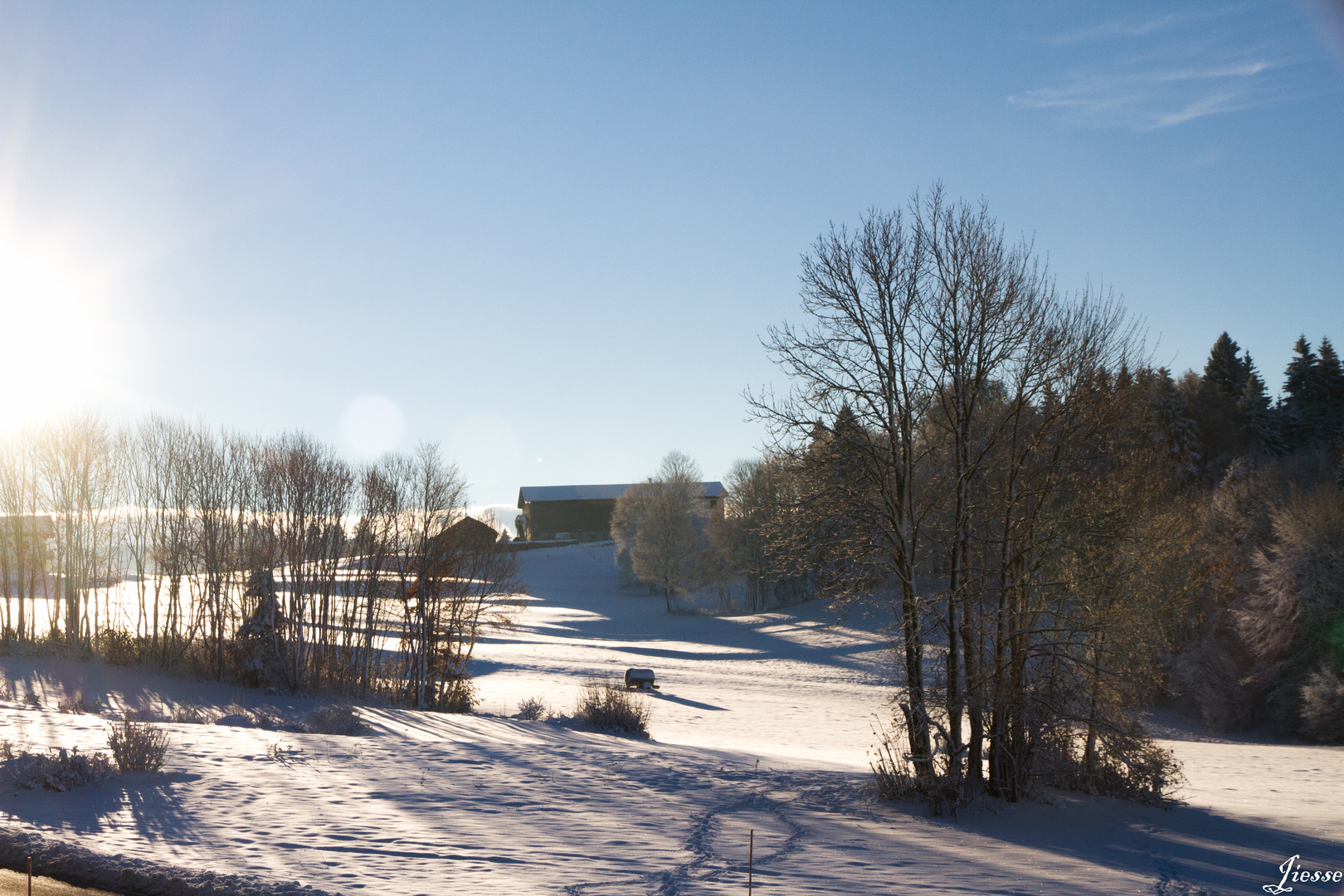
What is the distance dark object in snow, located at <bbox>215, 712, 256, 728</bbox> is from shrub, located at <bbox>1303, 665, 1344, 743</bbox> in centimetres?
2963

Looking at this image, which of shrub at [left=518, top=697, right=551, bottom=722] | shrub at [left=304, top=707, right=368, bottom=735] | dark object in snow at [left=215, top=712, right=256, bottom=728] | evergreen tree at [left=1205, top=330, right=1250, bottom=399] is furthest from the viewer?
evergreen tree at [left=1205, top=330, right=1250, bottom=399]

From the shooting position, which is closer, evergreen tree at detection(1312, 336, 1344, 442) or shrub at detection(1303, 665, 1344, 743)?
shrub at detection(1303, 665, 1344, 743)

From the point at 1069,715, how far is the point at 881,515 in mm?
3493

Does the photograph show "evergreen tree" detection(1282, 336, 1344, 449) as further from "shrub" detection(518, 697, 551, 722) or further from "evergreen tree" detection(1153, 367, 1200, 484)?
"shrub" detection(518, 697, 551, 722)

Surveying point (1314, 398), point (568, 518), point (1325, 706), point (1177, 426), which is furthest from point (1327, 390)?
point (568, 518)

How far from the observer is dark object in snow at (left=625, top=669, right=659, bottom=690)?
30.3 meters

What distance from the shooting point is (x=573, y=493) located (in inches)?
4053

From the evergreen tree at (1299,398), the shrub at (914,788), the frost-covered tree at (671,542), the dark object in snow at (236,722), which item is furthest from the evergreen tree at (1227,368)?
the dark object in snow at (236,722)

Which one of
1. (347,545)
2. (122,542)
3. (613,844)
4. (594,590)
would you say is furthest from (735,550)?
(613,844)

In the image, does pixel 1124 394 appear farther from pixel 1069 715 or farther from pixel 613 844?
pixel 613 844

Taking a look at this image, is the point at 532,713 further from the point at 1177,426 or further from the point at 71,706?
the point at 1177,426

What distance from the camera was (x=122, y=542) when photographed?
87.5 feet

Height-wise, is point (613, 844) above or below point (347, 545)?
below

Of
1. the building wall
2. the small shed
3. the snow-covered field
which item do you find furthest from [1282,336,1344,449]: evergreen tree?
the building wall
